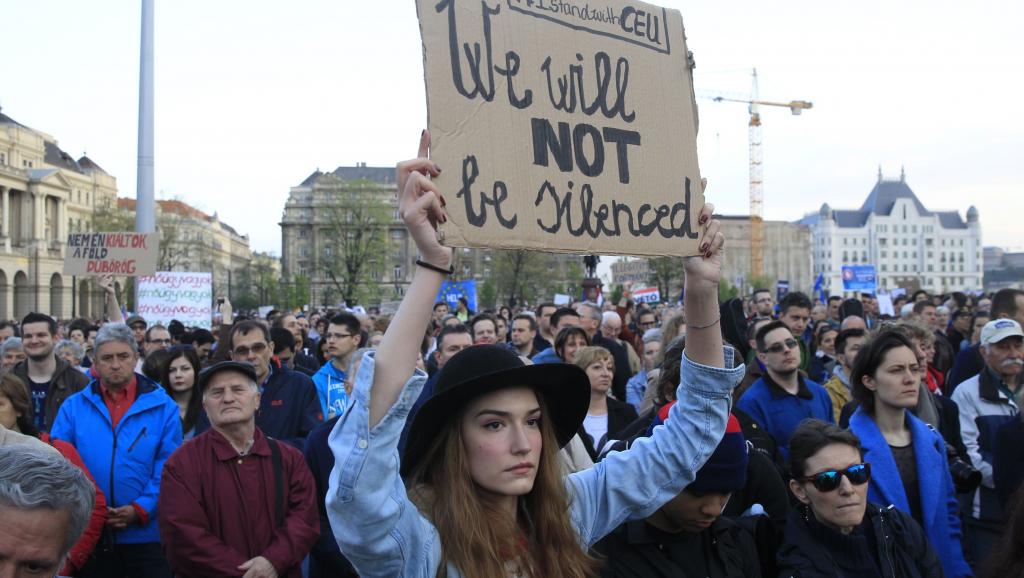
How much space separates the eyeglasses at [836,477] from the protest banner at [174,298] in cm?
1293

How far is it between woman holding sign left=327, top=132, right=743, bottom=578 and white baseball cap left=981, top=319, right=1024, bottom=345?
379 cm

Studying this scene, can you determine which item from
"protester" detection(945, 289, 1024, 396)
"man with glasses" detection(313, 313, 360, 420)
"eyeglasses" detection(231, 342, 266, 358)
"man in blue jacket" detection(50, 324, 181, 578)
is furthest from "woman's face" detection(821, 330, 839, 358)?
"man in blue jacket" detection(50, 324, 181, 578)

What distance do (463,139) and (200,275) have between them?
44.5 ft

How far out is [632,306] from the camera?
17984mm

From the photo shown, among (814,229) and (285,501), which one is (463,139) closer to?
(285,501)

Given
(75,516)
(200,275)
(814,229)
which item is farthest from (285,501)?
(814,229)

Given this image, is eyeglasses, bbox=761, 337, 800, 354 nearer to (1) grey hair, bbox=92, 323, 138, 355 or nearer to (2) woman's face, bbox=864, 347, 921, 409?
(2) woman's face, bbox=864, 347, 921, 409

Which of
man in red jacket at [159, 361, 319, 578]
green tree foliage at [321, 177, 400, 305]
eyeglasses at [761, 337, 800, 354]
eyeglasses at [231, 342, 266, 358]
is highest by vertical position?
green tree foliage at [321, 177, 400, 305]

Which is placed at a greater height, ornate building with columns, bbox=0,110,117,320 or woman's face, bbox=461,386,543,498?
ornate building with columns, bbox=0,110,117,320

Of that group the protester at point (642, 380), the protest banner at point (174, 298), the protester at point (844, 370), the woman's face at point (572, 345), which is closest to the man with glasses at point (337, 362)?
the woman's face at point (572, 345)

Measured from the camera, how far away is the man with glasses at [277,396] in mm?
5855

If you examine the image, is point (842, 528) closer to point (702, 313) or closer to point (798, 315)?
point (702, 313)

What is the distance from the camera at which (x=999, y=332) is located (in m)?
5.66

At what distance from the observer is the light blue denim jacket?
76.6 inches
